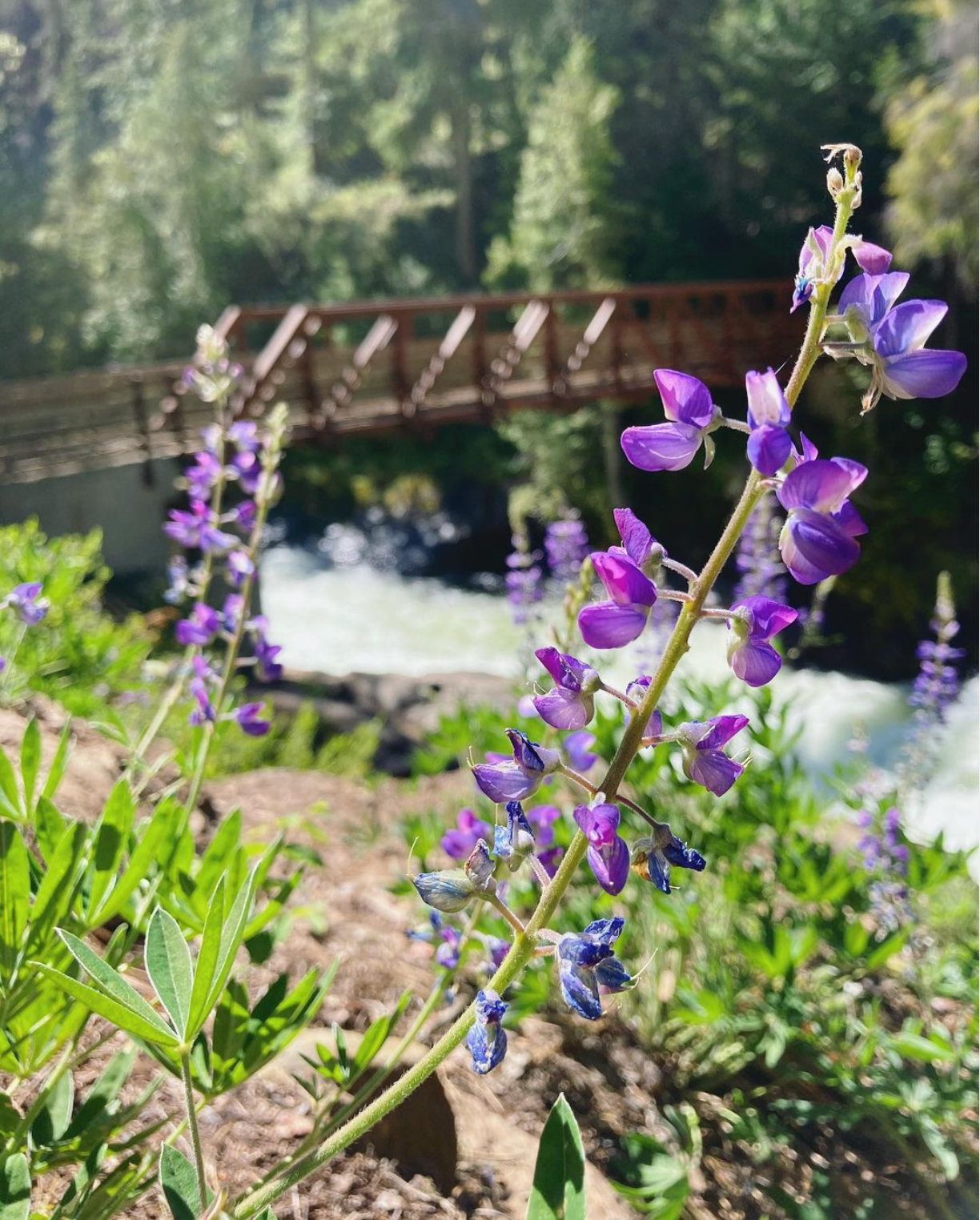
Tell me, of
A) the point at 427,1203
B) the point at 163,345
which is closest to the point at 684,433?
the point at 427,1203

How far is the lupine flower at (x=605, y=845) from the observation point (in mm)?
586

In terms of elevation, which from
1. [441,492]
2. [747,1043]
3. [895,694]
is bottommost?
[441,492]

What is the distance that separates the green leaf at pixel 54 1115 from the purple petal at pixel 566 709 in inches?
25.4

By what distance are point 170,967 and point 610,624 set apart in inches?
16.8

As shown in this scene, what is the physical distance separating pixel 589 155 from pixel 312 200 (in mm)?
5643

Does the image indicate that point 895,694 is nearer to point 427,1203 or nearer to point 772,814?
point 772,814

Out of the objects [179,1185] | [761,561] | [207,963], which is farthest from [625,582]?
[761,561]

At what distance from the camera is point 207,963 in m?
0.67

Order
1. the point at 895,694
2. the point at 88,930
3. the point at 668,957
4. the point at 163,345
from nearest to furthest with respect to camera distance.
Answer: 1. the point at 88,930
2. the point at 668,957
3. the point at 895,694
4. the point at 163,345

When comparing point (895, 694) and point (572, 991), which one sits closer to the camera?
point (572, 991)

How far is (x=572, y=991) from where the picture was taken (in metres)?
0.62

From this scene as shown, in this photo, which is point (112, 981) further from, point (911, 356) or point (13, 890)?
point (911, 356)

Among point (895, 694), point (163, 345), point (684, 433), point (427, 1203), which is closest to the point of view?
point (684, 433)

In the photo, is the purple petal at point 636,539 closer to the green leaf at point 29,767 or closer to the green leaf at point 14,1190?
the green leaf at point 14,1190
